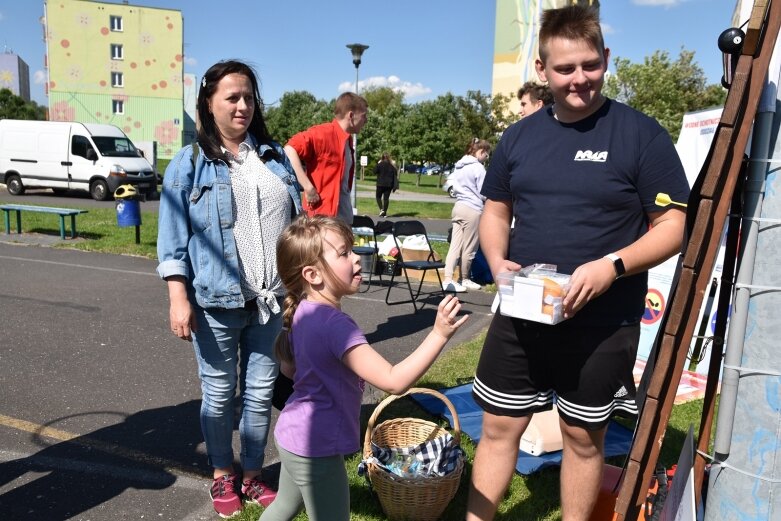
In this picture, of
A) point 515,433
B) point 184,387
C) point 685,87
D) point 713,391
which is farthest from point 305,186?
point 685,87

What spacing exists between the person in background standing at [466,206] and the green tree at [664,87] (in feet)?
68.5

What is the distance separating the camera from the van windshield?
20469 mm

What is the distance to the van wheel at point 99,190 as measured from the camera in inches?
783

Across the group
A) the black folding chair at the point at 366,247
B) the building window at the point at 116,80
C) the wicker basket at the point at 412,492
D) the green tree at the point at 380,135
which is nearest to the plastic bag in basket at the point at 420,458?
the wicker basket at the point at 412,492

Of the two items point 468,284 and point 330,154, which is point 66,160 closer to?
point 468,284

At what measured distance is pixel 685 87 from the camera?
29688 millimetres

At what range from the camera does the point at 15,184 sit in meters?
20.8

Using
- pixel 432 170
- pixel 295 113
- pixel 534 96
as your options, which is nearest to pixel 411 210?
pixel 534 96

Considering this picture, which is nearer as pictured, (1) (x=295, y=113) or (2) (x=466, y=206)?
(2) (x=466, y=206)

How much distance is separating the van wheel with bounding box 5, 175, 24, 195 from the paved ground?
1428 cm

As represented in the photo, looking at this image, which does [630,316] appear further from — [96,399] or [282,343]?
[96,399]

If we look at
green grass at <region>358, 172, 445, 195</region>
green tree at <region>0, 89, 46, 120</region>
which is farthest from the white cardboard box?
green tree at <region>0, 89, 46, 120</region>

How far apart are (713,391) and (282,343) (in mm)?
1416

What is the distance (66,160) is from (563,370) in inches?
838
